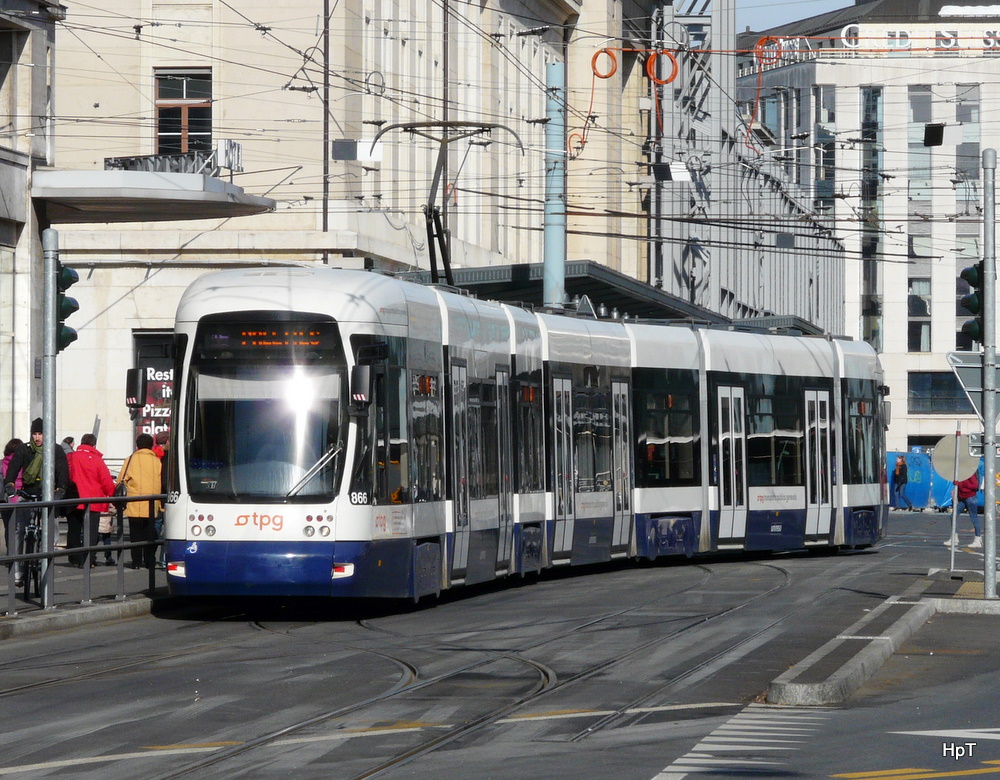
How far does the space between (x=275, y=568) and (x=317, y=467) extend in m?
0.89

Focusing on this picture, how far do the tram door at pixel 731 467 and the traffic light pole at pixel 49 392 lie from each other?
10036 mm

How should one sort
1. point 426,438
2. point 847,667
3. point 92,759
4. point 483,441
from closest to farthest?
1. point 92,759
2. point 847,667
3. point 426,438
4. point 483,441

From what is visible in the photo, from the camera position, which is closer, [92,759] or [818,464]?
[92,759]

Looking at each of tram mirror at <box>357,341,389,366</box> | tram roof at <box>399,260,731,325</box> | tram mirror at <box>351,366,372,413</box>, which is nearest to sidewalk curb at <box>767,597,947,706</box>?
tram mirror at <box>351,366,372,413</box>

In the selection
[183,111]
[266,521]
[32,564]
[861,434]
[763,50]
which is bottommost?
[32,564]

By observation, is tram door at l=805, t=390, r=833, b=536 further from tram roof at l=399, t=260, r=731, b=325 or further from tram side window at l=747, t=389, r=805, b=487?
tram roof at l=399, t=260, r=731, b=325

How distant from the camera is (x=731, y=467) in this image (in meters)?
23.8

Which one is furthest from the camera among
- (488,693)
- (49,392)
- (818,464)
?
(818,464)

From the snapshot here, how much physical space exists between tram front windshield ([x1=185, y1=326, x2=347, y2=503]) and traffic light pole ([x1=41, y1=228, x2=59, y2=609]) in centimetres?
144

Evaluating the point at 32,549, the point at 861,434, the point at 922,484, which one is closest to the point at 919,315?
the point at 922,484

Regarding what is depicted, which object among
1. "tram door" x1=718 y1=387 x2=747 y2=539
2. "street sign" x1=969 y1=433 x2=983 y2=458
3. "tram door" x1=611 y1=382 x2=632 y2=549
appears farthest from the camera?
"tram door" x1=718 y1=387 x2=747 y2=539

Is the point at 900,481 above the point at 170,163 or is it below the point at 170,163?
below

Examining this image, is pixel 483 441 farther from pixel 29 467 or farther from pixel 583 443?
pixel 29 467

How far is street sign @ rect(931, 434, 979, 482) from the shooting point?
23.1 metres
